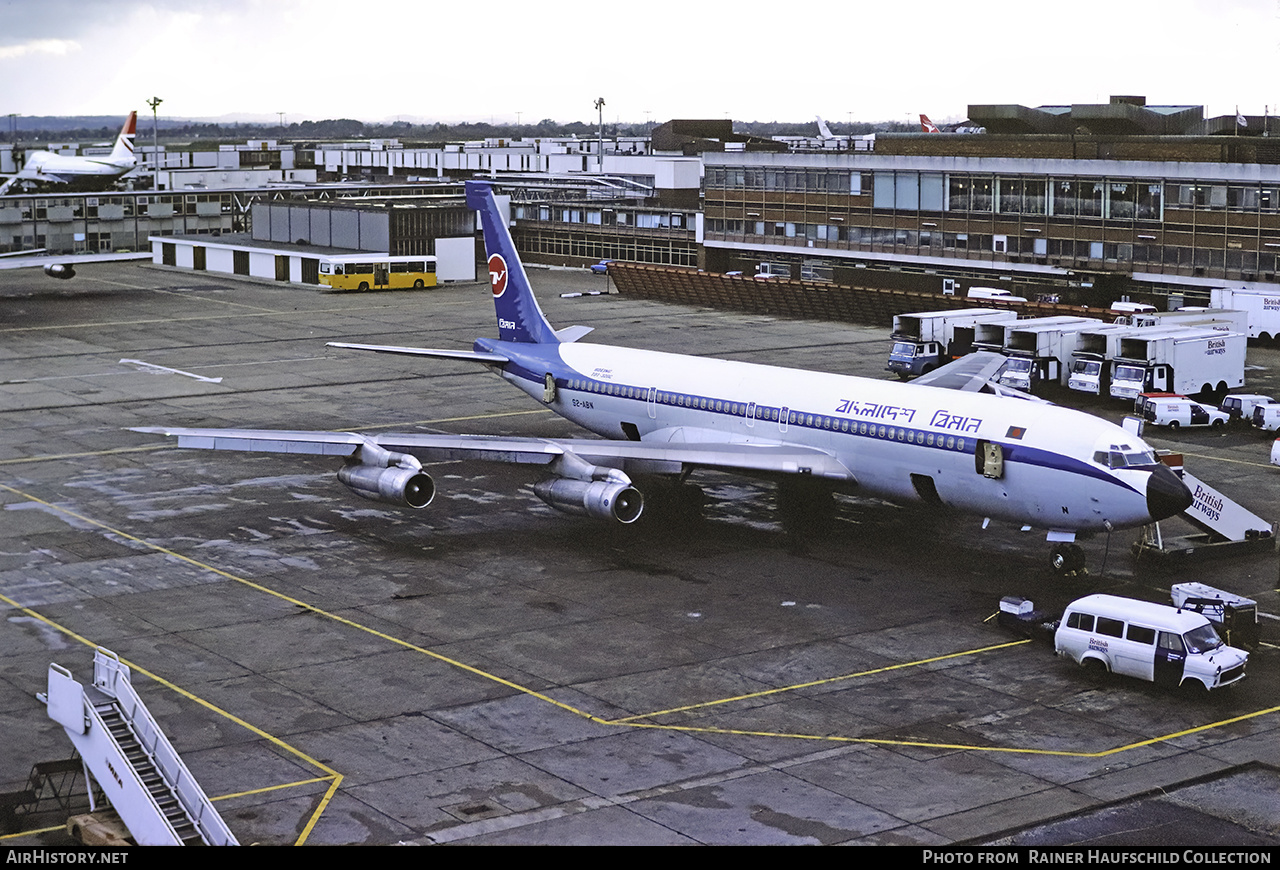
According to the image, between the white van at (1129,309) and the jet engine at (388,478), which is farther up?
the white van at (1129,309)

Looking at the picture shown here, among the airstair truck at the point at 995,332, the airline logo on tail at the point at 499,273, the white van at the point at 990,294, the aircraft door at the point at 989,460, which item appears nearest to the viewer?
the aircraft door at the point at 989,460

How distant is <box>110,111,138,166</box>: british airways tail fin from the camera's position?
191750 mm

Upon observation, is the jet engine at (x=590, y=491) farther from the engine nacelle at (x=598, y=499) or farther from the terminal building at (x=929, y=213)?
the terminal building at (x=929, y=213)

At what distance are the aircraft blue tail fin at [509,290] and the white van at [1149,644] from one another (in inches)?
1123

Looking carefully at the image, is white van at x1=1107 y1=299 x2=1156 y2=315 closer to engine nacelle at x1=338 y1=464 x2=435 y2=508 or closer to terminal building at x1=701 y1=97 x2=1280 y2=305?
terminal building at x1=701 y1=97 x2=1280 y2=305

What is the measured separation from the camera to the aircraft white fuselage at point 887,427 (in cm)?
4247

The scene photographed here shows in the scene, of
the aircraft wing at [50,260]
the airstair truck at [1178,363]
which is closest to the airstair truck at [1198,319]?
the airstair truck at [1178,363]

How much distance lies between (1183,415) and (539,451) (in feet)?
118

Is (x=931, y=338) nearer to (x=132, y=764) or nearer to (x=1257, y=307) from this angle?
(x=1257, y=307)

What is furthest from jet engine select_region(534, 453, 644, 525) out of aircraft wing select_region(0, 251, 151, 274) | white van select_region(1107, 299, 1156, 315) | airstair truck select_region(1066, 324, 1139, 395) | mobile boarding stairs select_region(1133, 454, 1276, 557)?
aircraft wing select_region(0, 251, 151, 274)

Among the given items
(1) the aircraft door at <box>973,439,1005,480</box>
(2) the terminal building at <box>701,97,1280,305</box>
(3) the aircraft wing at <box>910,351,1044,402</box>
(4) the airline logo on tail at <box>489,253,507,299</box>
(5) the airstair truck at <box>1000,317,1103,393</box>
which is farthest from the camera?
(2) the terminal building at <box>701,97,1280,305</box>

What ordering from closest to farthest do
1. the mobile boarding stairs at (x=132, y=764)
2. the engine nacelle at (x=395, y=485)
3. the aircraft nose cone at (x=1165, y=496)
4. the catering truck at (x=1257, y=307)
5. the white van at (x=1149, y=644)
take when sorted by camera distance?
1. the mobile boarding stairs at (x=132, y=764)
2. the white van at (x=1149, y=644)
3. the aircraft nose cone at (x=1165, y=496)
4. the engine nacelle at (x=395, y=485)
5. the catering truck at (x=1257, y=307)

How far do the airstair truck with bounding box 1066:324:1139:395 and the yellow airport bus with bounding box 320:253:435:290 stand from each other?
2692 inches

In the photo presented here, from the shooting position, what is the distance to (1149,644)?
116 ft
